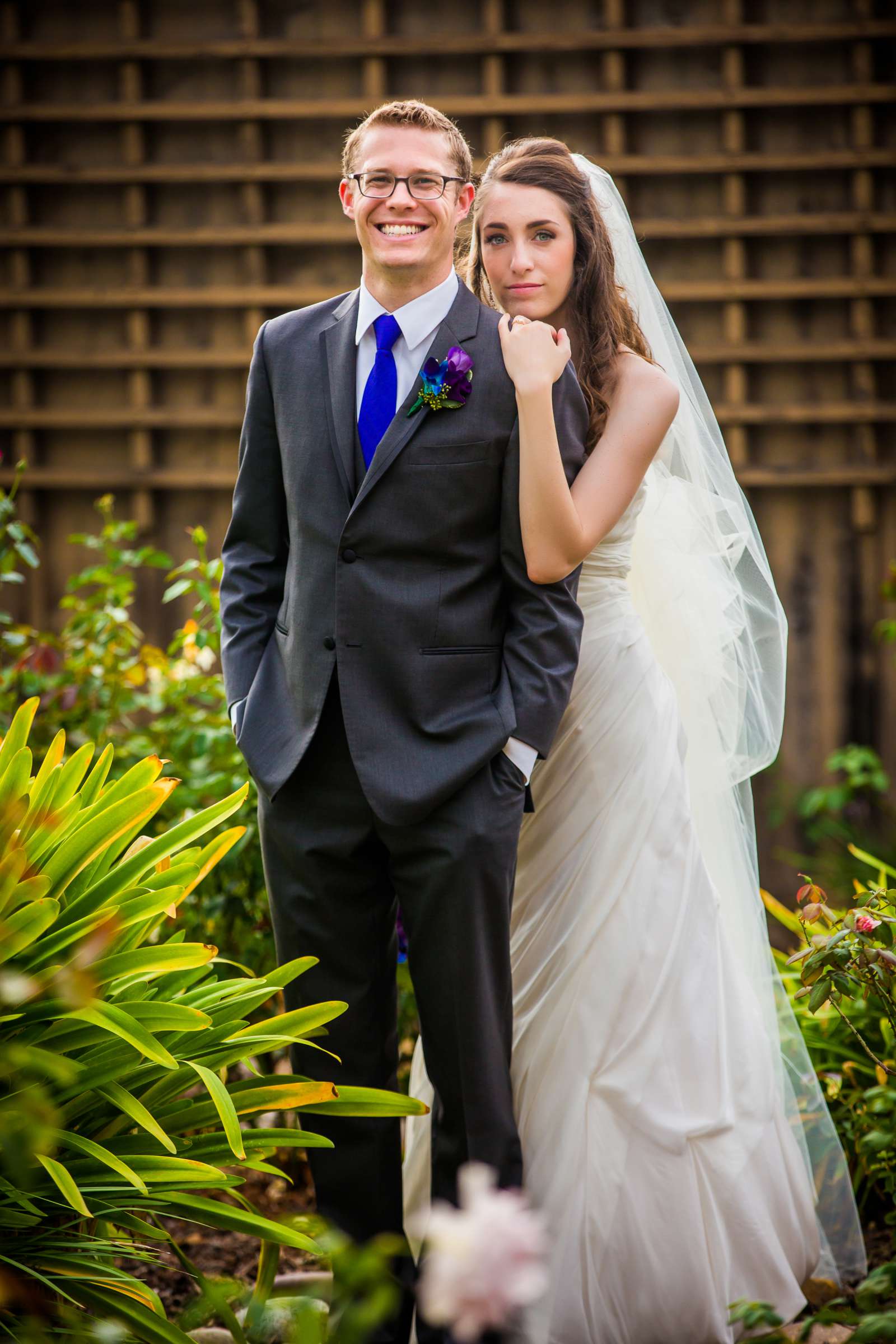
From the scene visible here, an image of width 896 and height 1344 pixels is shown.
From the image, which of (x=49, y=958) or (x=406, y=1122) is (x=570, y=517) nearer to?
(x=49, y=958)

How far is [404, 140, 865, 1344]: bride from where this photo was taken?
2.13 meters

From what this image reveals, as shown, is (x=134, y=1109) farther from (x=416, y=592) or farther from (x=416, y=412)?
(x=416, y=412)

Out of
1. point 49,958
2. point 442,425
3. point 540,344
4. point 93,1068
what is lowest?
point 93,1068

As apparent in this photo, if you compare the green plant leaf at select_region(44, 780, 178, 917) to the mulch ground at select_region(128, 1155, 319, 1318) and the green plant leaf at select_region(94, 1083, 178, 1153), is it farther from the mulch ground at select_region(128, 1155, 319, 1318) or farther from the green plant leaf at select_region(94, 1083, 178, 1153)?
the mulch ground at select_region(128, 1155, 319, 1318)

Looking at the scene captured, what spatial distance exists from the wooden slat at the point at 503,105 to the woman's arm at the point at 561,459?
9.32 ft

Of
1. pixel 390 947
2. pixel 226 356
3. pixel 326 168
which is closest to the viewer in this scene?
pixel 390 947

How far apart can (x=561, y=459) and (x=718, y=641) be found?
71 centimetres

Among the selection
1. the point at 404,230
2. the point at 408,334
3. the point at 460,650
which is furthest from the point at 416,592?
the point at 404,230

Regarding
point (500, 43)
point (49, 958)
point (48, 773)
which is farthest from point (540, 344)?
point (500, 43)

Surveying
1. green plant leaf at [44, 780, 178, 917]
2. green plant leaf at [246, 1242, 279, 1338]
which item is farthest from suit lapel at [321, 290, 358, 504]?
green plant leaf at [246, 1242, 279, 1338]

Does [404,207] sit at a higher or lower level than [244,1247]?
higher

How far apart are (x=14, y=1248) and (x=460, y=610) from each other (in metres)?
1.16

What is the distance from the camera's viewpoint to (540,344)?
207 centimetres

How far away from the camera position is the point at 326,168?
4758 millimetres
